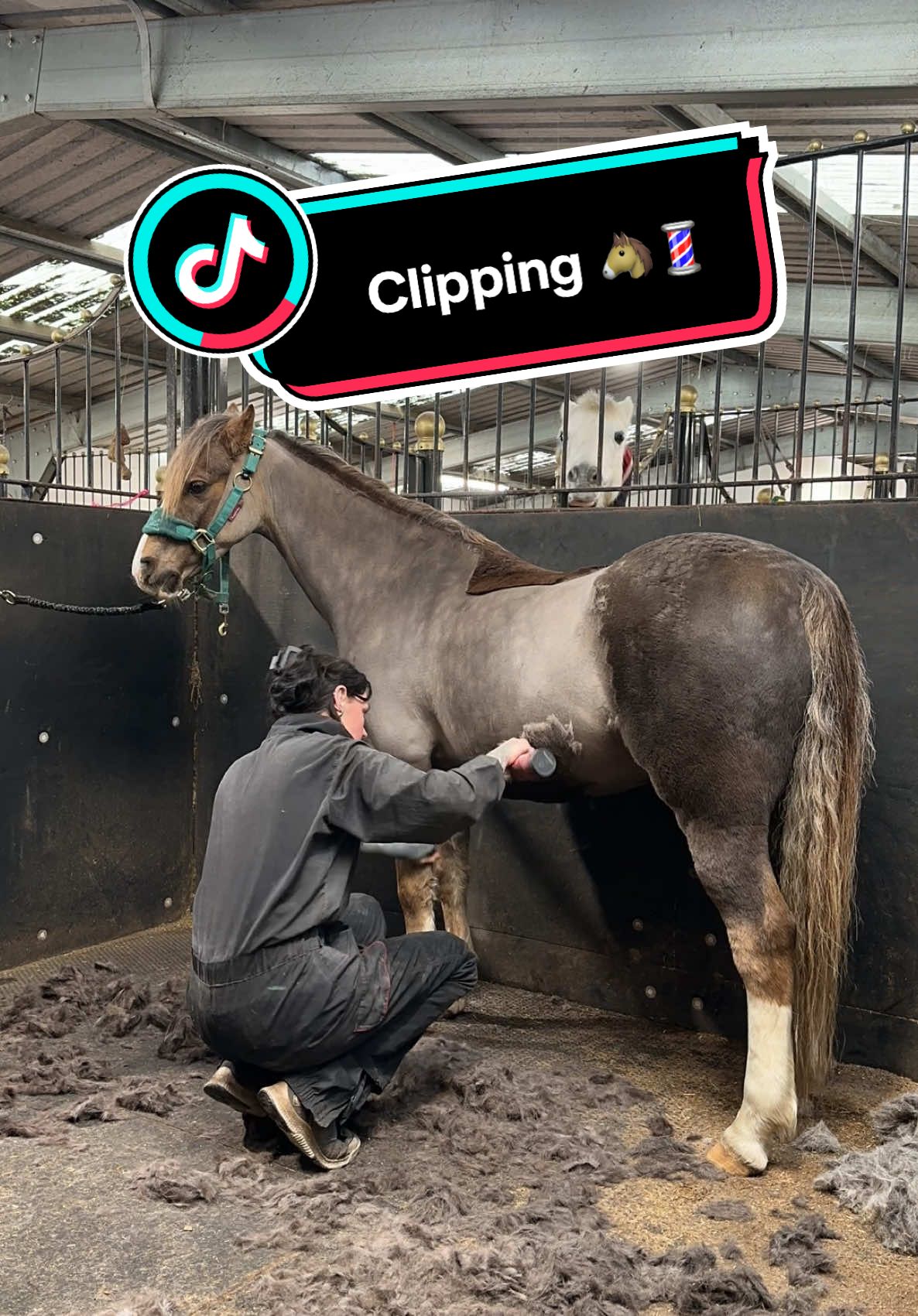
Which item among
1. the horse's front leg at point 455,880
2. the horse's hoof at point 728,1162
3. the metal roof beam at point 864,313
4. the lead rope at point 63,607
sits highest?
the metal roof beam at point 864,313

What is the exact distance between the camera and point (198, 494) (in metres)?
3.58

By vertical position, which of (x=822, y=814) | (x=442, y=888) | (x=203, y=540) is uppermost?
(x=203, y=540)

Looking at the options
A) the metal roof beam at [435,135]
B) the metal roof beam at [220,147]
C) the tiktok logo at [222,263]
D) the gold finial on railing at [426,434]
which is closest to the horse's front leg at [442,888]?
the gold finial on railing at [426,434]

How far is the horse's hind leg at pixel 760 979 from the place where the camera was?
8.43 ft

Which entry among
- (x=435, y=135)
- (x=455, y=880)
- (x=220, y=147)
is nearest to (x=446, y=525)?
(x=455, y=880)

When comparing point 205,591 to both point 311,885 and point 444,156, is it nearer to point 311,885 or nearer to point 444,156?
point 311,885

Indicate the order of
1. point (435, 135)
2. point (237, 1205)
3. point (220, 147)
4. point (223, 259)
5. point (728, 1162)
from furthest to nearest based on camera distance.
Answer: point (220, 147) → point (435, 135) → point (223, 259) → point (728, 1162) → point (237, 1205)

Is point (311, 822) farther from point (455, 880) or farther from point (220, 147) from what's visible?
point (220, 147)

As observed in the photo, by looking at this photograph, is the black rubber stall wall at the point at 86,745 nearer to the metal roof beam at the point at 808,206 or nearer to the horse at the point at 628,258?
the horse at the point at 628,258

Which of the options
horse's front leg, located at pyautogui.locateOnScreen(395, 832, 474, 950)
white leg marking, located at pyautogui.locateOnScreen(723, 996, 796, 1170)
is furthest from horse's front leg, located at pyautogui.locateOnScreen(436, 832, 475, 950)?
white leg marking, located at pyautogui.locateOnScreen(723, 996, 796, 1170)

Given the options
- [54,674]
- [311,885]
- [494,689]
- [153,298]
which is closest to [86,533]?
[54,674]

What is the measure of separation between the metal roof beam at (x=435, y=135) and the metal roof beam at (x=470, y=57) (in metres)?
0.85

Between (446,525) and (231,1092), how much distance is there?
1750 millimetres

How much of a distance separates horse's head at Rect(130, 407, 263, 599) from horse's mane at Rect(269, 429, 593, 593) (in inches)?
6.4
